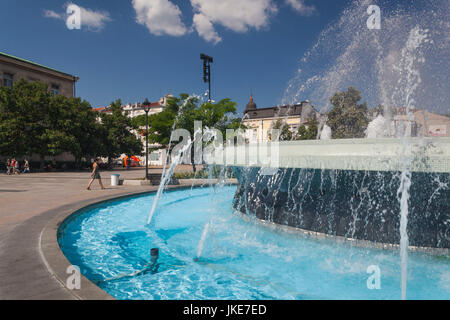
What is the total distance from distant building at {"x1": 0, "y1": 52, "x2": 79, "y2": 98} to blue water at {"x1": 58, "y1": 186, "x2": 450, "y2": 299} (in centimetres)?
3524

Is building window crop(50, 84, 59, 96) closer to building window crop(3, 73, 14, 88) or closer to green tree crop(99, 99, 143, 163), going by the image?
building window crop(3, 73, 14, 88)

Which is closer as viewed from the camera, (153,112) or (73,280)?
(73,280)

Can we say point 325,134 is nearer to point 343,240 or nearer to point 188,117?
point 188,117

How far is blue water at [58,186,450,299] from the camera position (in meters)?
3.26

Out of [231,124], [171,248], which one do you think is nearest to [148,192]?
[171,248]

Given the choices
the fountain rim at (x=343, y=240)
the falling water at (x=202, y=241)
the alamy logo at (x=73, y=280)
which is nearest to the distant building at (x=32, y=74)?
the falling water at (x=202, y=241)

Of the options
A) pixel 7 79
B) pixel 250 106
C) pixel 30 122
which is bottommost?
pixel 30 122

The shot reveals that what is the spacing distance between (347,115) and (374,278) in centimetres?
3682

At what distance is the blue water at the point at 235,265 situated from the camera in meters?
3.26

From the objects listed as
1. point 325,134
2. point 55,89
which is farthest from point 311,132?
point 55,89

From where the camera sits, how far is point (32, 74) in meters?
39.0

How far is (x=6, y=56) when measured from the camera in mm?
35438

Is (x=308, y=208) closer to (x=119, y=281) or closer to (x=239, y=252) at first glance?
(x=239, y=252)

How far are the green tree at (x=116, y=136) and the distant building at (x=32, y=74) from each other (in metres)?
8.98
